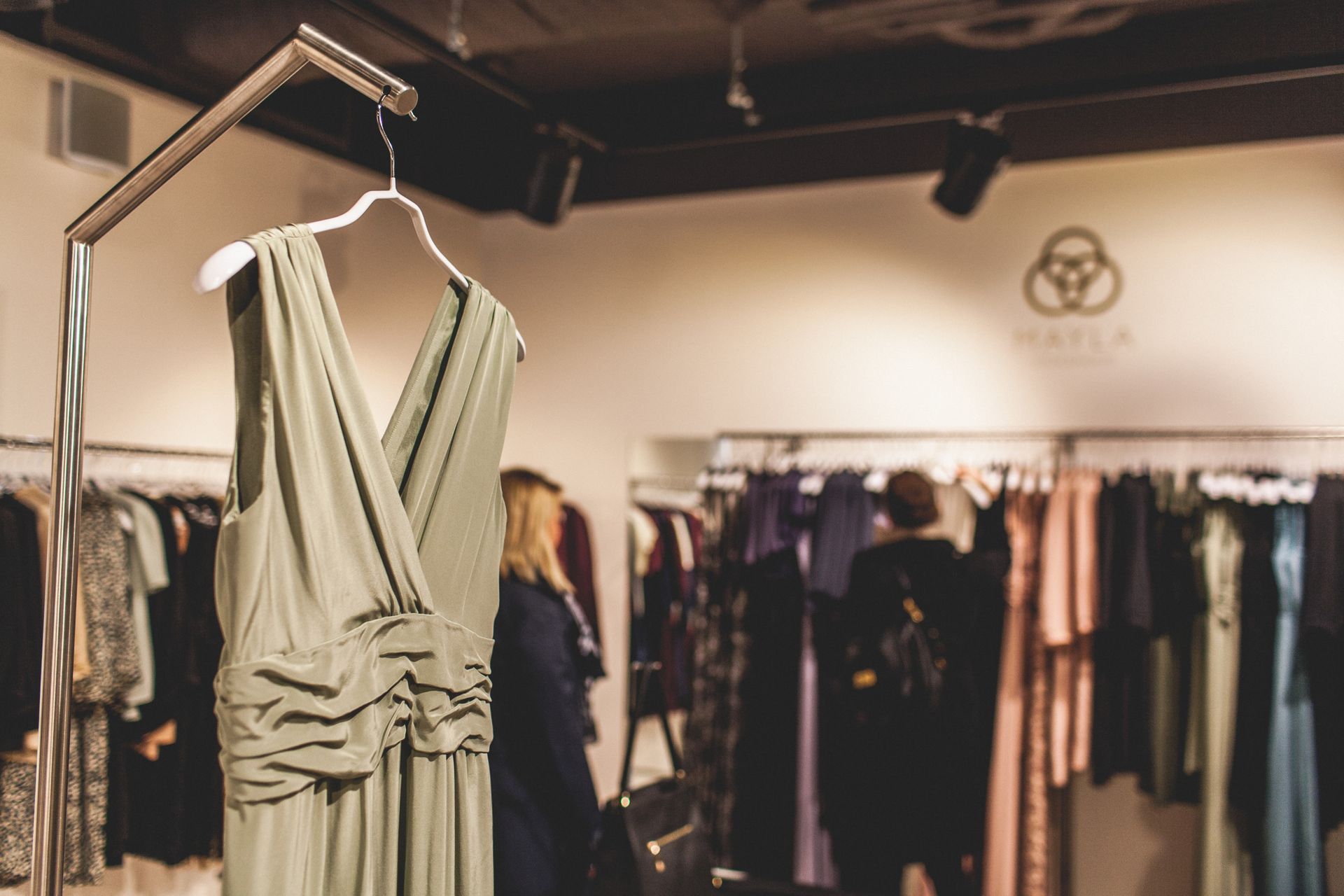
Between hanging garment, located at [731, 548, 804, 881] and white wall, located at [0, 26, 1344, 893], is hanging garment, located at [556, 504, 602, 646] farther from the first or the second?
hanging garment, located at [731, 548, 804, 881]

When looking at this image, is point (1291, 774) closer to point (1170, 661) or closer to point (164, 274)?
point (1170, 661)

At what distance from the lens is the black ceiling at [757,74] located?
2.60m

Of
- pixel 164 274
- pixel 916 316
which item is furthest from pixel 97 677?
pixel 916 316

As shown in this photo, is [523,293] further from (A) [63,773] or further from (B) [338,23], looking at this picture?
(A) [63,773]

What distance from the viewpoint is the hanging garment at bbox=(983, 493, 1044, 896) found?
3.42 metres

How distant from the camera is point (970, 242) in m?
3.95

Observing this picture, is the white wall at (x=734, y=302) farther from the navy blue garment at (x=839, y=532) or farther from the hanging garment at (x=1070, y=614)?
the navy blue garment at (x=839, y=532)

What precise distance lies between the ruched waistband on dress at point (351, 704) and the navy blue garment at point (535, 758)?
1.15m

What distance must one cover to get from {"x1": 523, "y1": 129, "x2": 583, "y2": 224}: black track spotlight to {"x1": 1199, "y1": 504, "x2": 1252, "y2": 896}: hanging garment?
2.43 m

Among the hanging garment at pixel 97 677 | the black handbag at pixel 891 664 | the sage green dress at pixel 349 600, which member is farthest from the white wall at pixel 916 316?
the sage green dress at pixel 349 600

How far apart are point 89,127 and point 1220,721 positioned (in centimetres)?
374

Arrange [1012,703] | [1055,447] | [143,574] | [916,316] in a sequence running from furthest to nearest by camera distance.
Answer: [916,316]
[1055,447]
[1012,703]
[143,574]

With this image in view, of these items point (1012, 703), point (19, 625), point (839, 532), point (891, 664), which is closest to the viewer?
point (19, 625)

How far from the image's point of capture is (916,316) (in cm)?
402
